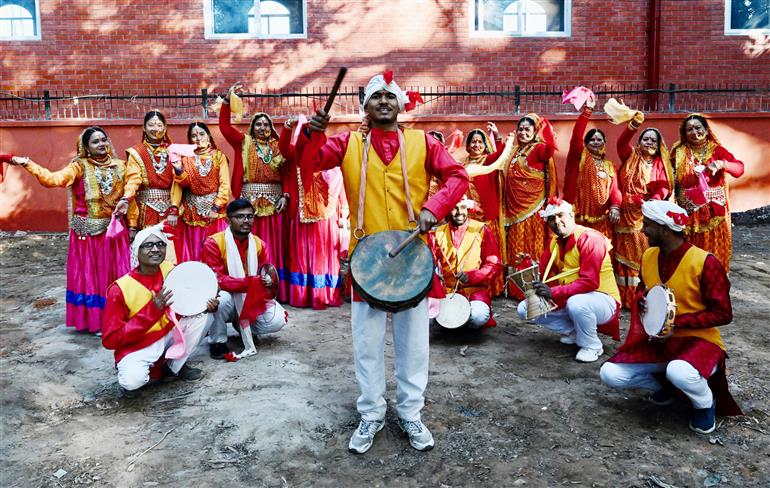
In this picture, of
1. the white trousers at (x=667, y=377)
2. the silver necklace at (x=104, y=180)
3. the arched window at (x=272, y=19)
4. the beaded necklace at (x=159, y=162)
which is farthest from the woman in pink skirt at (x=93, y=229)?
the arched window at (x=272, y=19)

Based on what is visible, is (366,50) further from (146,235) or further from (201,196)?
(146,235)

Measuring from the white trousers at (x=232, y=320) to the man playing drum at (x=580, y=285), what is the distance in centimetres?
195

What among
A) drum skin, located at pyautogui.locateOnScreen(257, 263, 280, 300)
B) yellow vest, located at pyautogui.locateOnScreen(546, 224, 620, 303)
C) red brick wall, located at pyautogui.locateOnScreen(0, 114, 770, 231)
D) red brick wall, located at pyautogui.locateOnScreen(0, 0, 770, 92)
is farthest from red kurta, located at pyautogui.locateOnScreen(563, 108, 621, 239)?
red brick wall, located at pyautogui.locateOnScreen(0, 0, 770, 92)

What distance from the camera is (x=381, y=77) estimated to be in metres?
3.50

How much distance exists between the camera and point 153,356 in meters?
4.36

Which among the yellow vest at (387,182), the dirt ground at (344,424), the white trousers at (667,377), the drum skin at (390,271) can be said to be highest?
the yellow vest at (387,182)

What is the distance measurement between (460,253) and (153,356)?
2.56 m

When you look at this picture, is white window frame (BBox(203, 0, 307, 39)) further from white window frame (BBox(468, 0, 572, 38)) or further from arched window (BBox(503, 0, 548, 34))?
arched window (BBox(503, 0, 548, 34))

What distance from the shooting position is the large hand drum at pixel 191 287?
439 cm

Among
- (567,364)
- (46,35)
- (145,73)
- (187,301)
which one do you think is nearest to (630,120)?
(567,364)

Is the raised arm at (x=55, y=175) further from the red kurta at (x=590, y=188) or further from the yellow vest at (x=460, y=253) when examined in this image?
the red kurta at (x=590, y=188)

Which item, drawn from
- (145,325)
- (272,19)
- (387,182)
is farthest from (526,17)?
(145,325)

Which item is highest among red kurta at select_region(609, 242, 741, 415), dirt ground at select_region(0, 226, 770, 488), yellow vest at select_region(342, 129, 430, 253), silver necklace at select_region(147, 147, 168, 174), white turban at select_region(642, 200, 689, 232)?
silver necklace at select_region(147, 147, 168, 174)

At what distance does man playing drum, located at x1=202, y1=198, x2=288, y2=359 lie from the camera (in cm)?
506
